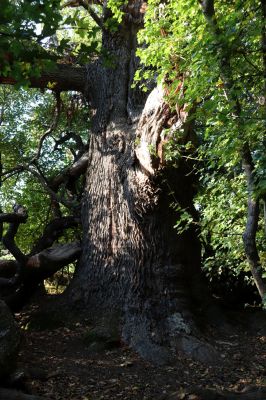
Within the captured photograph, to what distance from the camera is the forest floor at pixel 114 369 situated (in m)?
5.07

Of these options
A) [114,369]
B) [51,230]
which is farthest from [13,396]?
[51,230]

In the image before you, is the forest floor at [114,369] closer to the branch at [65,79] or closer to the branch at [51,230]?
the branch at [51,230]

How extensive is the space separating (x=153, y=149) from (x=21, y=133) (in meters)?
6.64

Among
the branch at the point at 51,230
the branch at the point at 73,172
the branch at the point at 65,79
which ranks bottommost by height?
the branch at the point at 51,230

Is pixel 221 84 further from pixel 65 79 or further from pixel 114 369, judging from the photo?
pixel 65 79

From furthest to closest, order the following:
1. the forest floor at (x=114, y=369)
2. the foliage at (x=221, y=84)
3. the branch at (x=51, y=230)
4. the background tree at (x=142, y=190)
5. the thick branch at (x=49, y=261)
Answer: the branch at (x=51, y=230), the thick branch at (x=49, y=261), the background tree at (x=142, y=190), the forest floor at (x=114, y=369), the foliage at (x=221, y=84)

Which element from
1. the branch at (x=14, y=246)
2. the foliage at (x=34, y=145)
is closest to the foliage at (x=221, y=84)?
the branch at (x=14, y=246)

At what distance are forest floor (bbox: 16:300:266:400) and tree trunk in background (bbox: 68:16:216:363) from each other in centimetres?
30

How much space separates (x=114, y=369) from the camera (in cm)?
573

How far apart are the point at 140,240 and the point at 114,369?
6.78ft

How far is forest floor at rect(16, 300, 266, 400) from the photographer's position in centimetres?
507

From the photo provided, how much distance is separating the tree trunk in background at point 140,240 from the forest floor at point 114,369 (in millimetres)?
297

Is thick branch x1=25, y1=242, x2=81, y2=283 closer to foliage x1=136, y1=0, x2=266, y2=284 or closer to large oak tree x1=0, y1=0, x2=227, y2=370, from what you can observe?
large oak tree x1=0, y1=0, x2=227, y2=370

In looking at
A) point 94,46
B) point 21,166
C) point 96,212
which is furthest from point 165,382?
point 21,166
